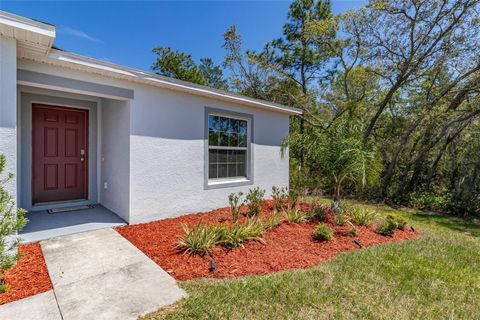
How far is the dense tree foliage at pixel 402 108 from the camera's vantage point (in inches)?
235

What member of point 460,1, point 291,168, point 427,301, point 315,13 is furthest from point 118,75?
point 315,13

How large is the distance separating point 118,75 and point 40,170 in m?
2.86

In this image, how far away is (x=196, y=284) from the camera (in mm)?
2768

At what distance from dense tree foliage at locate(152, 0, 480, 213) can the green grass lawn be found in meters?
2.05

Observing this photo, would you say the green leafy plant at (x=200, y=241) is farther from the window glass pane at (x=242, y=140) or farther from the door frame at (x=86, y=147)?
the door frame at (x=86, y=147)

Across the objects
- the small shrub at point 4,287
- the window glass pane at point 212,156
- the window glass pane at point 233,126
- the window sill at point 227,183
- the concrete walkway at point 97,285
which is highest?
the window glass pane at point 233,126

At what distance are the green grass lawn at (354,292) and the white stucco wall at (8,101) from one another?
275 centimetres

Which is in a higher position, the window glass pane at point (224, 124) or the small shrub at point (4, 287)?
the window glass pane at point (224, 124)

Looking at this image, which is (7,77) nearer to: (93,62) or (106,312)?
(93,62)

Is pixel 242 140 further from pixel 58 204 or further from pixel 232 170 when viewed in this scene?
pixel 58 204

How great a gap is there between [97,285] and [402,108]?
1293 centimetres

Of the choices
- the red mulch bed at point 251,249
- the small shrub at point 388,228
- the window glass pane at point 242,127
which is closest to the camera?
the red mulch bed at point 251,249

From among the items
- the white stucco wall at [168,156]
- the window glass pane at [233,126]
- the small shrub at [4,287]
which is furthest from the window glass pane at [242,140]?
the small shrub at [4,287]

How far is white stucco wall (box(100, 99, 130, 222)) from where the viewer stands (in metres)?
4.78
